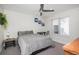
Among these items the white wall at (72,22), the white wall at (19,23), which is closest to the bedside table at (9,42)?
the white wall at (19,23)

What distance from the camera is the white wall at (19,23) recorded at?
230cm

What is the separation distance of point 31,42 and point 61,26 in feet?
3.53

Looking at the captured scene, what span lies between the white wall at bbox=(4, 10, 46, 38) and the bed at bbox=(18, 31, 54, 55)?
6.8 inches

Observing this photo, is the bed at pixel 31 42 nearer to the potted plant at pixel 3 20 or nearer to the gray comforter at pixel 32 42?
the gray comforter at pixel 32 42

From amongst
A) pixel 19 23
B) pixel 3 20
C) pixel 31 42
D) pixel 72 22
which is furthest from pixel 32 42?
pixel 72 22

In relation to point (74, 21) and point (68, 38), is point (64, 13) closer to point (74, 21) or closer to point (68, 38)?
point (74, 21)

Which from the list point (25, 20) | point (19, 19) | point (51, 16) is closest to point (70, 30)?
point (51, 16)

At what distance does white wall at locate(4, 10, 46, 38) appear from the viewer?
90.4 inches

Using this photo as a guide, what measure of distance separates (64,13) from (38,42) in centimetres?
126

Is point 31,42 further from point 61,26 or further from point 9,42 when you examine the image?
point 61,26

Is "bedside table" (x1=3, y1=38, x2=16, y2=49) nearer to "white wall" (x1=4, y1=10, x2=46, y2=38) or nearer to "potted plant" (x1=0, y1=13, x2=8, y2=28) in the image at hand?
"white wall" (x1=4, y1=10, x2=46, y2=38)

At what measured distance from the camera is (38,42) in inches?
97.7

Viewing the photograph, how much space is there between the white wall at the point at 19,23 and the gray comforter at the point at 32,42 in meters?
0.26

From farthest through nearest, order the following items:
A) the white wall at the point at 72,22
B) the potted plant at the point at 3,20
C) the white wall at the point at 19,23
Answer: the white wall at the point at 72,22 → the white wall at the point at 19,23 → the potted plant at the point at 3,20
